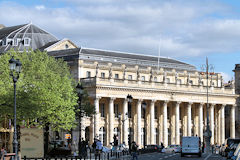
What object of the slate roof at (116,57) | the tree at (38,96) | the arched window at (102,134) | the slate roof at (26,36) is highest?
the slate roof at (26,36)

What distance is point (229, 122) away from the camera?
16275 cm

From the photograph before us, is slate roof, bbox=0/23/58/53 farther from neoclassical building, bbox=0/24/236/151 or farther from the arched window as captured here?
the arched window

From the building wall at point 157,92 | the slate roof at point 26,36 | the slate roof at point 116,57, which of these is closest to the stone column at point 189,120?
the building wall at point 157,92

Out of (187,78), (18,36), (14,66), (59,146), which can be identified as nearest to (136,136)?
(187,78)

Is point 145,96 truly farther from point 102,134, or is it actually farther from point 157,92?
point 102,134

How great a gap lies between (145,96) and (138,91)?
230 centimetres

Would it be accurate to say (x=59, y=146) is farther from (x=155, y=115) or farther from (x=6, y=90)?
(x=155, y=115)

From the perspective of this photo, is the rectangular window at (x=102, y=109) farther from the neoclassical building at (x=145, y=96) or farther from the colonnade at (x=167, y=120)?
the colonnade at (x=167, y=120)

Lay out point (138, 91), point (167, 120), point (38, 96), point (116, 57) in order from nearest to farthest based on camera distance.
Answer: point (38, 96) < point (138, 91) < point (116, 57) < point (167, 120)

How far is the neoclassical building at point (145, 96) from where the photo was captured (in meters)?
122

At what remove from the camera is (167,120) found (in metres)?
138

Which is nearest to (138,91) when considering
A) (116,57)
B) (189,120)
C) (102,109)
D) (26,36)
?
(102,109)

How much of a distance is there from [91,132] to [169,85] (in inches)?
868

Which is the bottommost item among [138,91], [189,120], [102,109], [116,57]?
[189,120]
